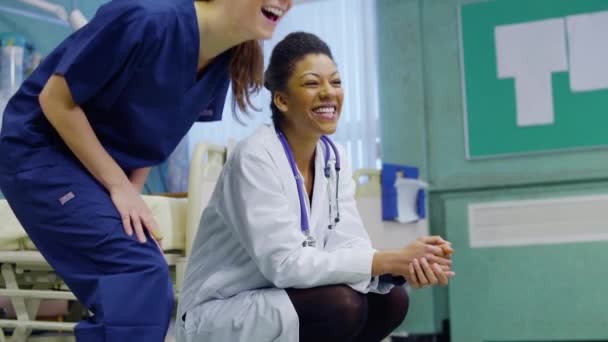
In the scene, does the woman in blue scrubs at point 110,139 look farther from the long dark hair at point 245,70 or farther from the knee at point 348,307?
the knee at point 348,307

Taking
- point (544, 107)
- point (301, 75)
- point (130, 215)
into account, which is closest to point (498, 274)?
point (544, 107)

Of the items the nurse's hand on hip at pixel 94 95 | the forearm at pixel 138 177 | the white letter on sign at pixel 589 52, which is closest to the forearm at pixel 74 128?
the nurse's hand on hip at pixel 94 95

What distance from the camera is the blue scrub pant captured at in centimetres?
102

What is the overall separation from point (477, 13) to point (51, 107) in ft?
8.61

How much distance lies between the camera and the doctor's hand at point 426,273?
50.4 inches

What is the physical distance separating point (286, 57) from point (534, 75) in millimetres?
1965

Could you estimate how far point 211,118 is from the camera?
140 cm

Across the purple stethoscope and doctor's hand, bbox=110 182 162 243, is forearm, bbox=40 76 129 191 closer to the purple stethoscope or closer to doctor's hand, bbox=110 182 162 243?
doctor's hand, bbox=110 182 162 243

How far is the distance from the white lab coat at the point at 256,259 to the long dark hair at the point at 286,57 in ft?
0.35

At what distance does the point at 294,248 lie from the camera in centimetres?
132

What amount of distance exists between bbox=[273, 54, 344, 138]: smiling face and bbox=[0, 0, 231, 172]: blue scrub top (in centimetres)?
33

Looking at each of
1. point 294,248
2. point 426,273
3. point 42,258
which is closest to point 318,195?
point 294,248

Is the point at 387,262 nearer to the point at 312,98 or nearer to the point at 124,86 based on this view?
the point at 312,98

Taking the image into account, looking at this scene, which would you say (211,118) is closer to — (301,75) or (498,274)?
(301,75)
